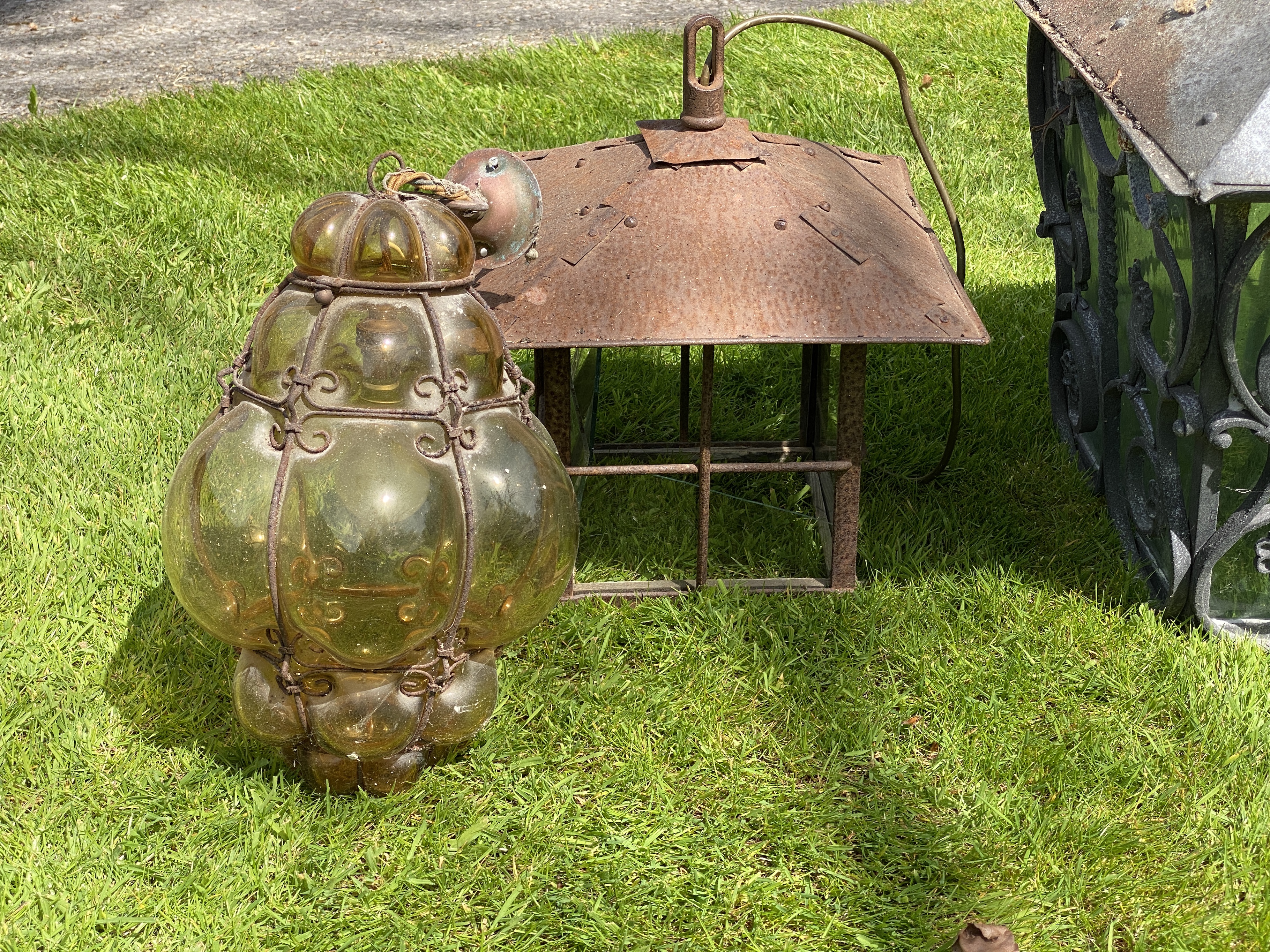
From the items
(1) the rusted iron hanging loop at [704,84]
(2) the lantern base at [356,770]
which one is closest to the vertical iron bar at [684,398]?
(1) the rusted iron hanging loop at [704,84]

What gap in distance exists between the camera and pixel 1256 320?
95.1 inches

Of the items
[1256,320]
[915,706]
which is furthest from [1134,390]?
[915,706]

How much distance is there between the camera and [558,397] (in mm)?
2670

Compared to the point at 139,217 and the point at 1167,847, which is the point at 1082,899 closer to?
the point at 1167,847

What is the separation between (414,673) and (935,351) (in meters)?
2.36

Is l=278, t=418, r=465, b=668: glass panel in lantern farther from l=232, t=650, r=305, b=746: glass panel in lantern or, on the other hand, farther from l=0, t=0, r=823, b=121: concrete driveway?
l=0, t=0, r=823, b=121: concrete driveway

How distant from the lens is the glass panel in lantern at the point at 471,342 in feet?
6.56

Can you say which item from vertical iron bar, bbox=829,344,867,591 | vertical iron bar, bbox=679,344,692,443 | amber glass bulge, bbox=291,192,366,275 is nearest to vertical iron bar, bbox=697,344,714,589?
vertical iron bar, bbox=829,344,867,591

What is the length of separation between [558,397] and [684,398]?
856mm

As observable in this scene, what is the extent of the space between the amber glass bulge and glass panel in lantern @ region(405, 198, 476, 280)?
0.09m

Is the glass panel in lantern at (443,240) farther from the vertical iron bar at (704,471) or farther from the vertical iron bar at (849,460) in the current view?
the vertical iron bar at (849,460)

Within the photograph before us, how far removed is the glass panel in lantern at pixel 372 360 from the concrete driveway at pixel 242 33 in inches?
153

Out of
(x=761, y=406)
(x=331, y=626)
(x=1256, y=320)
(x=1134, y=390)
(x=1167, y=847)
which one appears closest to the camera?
(x=331, y=626)

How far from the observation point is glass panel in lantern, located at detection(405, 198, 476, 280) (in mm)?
2000
